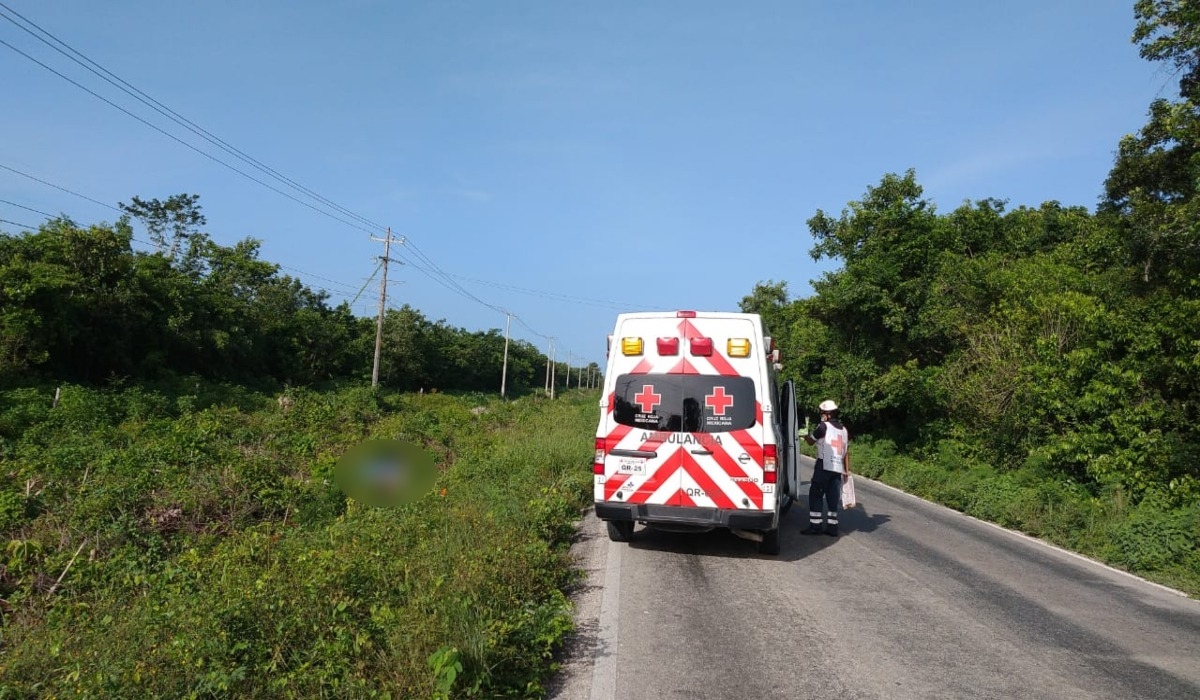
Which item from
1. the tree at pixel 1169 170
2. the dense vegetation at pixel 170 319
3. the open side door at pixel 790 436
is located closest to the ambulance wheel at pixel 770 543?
the open side door at pixel 790 436

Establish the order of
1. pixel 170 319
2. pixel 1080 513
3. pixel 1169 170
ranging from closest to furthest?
1. pixel 1080 513
2. pixel 1169 170
3. pixel 170 319

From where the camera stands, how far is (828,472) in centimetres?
973

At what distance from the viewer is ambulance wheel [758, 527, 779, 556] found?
814 centimetres

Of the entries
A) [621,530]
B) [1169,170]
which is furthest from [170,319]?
[1169,170]

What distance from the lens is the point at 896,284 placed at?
23.5 meters

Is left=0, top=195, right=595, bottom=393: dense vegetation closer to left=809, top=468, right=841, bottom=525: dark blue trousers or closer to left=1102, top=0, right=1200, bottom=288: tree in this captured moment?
left=809, top=468, right=841, bottom=525: dark blue trousers

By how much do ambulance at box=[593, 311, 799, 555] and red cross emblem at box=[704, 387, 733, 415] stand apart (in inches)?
0.4

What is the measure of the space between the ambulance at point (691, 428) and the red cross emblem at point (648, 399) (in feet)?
0.04

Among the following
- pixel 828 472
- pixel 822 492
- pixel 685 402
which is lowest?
pixel 822 492

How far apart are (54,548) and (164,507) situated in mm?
1948

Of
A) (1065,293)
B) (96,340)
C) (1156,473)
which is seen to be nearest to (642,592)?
(1156,473)

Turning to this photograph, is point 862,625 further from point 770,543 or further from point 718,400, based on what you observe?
point 718,400

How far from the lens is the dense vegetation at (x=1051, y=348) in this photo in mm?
11648

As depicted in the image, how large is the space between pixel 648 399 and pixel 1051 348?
37.8 ft
